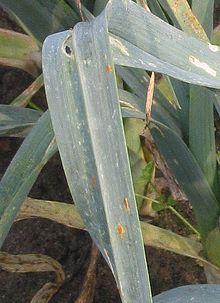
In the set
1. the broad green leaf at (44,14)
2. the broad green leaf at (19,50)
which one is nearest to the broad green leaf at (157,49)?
the broad green leaf at (44,14)

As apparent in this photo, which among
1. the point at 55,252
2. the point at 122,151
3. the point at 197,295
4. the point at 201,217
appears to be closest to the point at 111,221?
the point at 122,151

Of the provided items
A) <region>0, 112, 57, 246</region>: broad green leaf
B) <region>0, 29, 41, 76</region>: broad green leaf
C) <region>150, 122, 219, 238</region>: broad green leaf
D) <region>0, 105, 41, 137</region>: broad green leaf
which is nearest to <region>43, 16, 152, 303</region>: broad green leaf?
<region>0, 112, 57, 246</region>: broad green leaf

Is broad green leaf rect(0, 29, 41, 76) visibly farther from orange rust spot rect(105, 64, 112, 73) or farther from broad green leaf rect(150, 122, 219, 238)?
orange rust spot rect(105, 64, 112, 73)

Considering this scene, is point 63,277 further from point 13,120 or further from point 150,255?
point 13,120

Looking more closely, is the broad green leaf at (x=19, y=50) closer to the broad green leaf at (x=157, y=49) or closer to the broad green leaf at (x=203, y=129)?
the broad green leaf at (x=203, y=129)

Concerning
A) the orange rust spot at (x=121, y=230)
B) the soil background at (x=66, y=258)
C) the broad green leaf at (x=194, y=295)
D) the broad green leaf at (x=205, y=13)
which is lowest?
the soil background at (x=66, y=258)

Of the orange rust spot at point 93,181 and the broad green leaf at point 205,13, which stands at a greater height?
the orange rust spot at point 93,181
